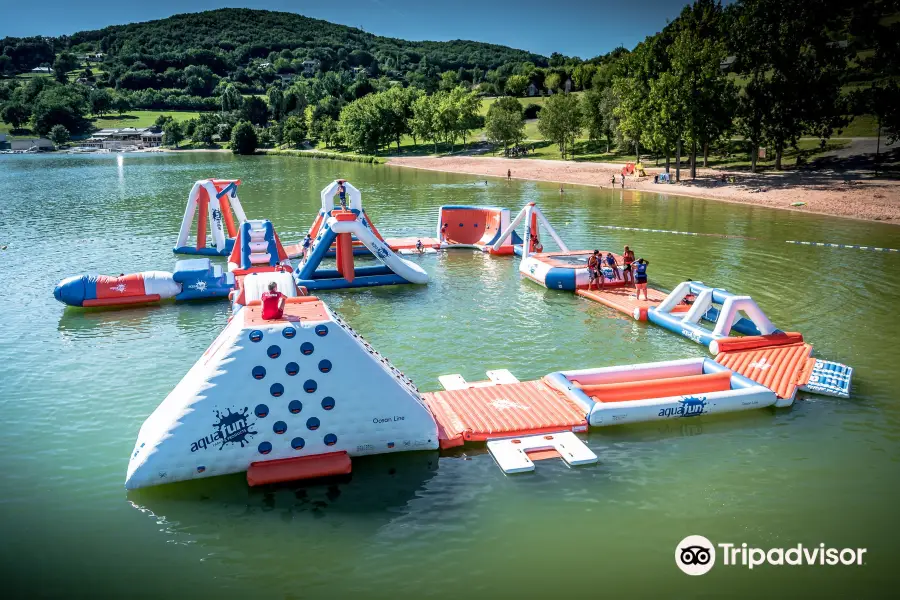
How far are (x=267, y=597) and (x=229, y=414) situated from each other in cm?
408

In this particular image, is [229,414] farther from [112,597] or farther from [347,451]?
[112,597]

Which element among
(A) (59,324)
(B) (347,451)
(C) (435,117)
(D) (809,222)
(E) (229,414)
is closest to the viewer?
(E) (229,414)

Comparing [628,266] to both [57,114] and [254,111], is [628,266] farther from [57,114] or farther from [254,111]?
[57,114]

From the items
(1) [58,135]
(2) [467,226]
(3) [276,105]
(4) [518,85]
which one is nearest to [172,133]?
(3) [276,105]

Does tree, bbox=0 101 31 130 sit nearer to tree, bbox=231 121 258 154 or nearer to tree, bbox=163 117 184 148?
tree, bbox=163 117 184 148

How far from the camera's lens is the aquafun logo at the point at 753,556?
1145 centimetres

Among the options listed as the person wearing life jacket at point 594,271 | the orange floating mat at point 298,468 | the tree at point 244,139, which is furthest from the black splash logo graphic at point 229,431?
the tree at point 244,139

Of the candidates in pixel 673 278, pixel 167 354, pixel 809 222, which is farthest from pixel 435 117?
pixel 167 354

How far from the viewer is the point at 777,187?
185 ft

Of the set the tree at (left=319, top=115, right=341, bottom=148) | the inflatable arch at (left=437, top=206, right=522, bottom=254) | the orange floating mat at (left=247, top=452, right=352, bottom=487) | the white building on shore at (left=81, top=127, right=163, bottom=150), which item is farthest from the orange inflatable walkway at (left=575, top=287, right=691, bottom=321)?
the white building on shore at (left=81, top=127, right=163, bottom=150)

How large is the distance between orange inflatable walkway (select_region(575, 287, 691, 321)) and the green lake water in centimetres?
55

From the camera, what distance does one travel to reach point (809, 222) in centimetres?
4503

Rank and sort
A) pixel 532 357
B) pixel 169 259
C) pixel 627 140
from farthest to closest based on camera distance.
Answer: pixel 627 140 → pixel 169 259 → pixel 532 357

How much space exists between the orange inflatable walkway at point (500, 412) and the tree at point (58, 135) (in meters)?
196
